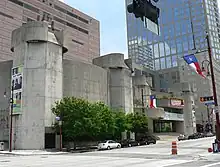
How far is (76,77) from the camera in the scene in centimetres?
5072

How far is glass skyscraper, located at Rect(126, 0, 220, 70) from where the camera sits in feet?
443

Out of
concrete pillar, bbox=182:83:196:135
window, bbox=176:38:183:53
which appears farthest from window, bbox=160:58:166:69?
concrete pillar, bbox=182:83:196:135

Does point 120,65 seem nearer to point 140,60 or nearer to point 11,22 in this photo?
point 11,22

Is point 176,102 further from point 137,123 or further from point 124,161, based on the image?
point 124,161

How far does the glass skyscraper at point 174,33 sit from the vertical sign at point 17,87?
95.2 meters

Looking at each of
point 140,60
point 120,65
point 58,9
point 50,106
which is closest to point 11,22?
point 58,9

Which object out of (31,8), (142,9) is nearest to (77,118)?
(142,9)

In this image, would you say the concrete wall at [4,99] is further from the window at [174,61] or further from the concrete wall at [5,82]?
the window at [174,61]

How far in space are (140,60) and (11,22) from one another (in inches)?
3081

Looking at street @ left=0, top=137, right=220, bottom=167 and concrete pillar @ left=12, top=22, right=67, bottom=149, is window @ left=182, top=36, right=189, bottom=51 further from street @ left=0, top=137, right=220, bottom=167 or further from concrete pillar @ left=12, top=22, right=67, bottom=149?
street @ left=0, top=137, right=220, bottom=167

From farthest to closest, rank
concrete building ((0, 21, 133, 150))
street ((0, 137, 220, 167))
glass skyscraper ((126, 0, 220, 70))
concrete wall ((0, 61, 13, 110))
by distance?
glass skyscraper ((126, 0, 220, 70)) < concrete wall ((0, 61, 13, 110)) < concrete building ((0, 21, 133, 150)) < street ((0, 137, 220, 167))

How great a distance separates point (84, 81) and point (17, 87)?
13.4 m

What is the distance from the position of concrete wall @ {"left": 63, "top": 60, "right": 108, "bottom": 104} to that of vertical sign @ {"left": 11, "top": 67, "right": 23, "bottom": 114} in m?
8.66

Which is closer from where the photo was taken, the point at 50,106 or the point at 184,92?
the point at 50,106
